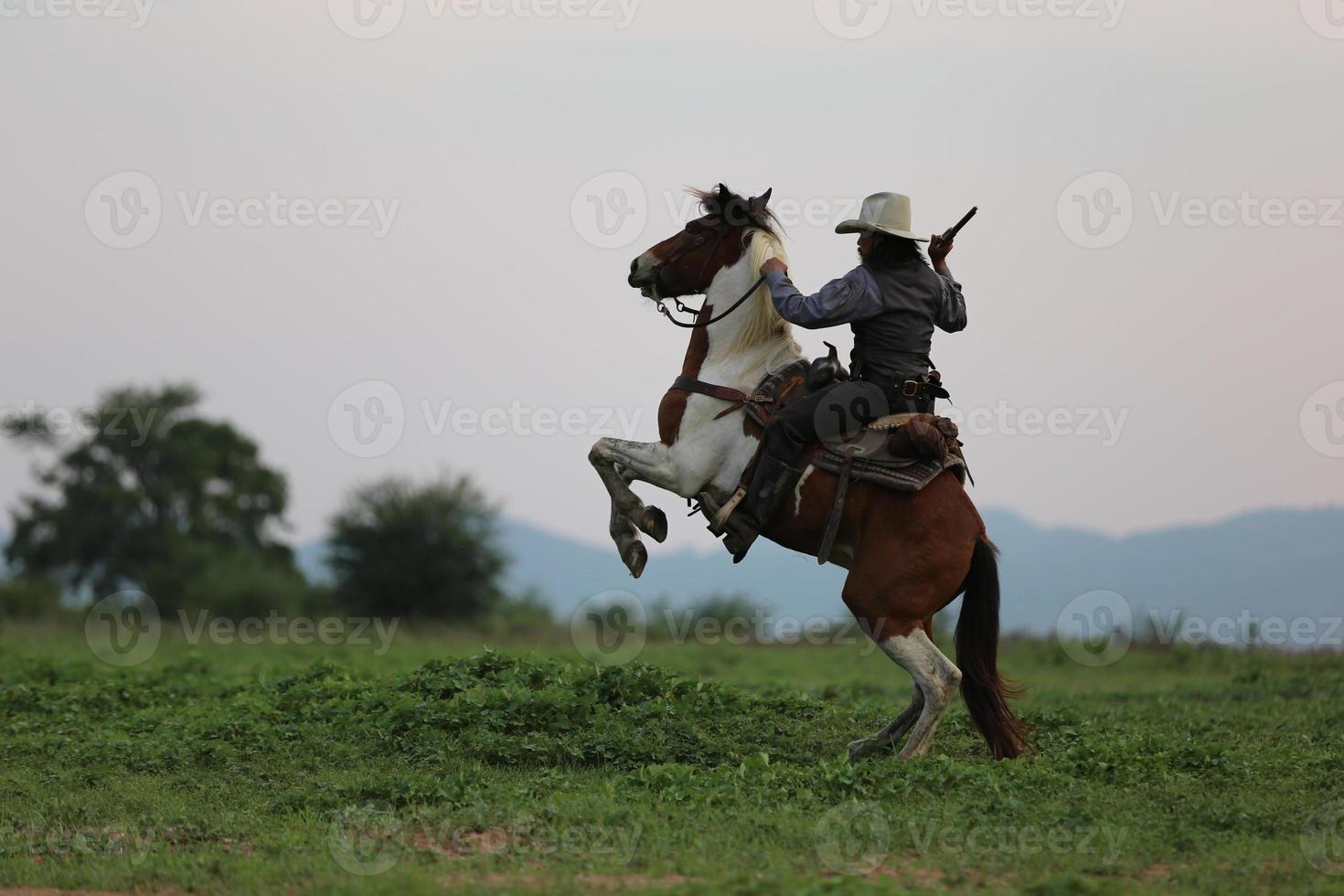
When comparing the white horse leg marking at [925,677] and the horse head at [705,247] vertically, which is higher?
the horse head at [705,247]

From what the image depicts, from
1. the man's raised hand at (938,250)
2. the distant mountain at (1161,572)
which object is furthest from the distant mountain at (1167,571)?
the man's raised hand at (938,250)

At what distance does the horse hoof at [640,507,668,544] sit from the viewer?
9.81m

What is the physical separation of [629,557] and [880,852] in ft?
10.9

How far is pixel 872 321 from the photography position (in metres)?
9.26

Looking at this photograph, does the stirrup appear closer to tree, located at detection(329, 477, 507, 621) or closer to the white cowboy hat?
the white cowboy hat

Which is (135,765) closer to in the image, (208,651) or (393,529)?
(208,651)

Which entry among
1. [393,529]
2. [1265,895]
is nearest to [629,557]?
[1265,895]

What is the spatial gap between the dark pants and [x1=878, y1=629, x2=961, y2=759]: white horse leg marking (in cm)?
134

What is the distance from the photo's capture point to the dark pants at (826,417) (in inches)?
359

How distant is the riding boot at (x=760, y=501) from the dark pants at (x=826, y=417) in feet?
0.23

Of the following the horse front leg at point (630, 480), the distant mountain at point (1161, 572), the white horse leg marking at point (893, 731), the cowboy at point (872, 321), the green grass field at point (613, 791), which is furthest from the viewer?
the distant mountain at point (1161, 572)

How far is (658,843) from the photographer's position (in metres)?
7.21

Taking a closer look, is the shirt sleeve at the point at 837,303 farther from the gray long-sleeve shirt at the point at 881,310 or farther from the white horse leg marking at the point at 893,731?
the white horse leg marking at the point at 893,731

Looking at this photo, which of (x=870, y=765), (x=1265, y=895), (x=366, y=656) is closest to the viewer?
(x=1265, y=895)
